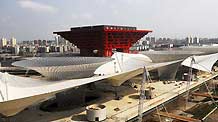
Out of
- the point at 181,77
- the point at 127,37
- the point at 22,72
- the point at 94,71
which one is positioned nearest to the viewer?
the point at 94,71

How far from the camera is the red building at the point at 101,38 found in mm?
68312

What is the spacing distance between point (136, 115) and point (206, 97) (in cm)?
1682

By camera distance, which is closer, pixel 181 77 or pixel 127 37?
pixel 181 77

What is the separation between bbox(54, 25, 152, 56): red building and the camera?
224ft

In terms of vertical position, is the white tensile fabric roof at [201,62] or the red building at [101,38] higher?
the red building at [101,38]

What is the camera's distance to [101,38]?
6844 centimetres

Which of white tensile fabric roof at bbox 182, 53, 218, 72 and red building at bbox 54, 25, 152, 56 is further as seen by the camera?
red building at bbox 54, 25, 152, 56

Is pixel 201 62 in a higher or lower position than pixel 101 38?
lower

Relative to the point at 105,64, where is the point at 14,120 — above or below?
below

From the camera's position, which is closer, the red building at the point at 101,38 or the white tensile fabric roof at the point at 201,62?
the white tensile fabric roof at the point at 201,62

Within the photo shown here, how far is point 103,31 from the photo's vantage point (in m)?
66.7

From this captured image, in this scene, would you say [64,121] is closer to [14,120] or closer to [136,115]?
[14,120]

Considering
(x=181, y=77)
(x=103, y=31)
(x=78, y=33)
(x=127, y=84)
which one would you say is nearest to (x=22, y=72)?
(x=78, y=33)

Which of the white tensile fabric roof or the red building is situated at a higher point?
the red building
